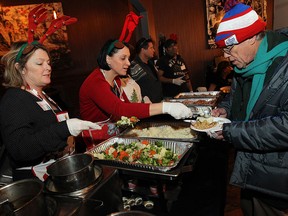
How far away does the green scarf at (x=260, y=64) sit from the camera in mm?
1461

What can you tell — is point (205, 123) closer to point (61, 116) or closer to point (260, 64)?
point (260, 64)

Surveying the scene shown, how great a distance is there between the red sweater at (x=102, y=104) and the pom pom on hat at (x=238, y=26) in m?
0.84

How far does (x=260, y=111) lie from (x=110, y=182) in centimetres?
96

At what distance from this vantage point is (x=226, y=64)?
16.8ft

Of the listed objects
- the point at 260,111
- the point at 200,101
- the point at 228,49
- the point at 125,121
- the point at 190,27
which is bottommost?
the point at 200,101

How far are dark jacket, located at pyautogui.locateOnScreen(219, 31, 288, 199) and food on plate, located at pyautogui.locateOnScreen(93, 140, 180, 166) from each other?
18.7 inches

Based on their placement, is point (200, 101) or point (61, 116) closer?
point (61, 116)

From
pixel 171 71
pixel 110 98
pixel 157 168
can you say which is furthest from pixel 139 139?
pixel 171 71

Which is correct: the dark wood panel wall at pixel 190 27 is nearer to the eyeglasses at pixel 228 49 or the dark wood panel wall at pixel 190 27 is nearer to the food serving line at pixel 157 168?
the food serving line at pixel 157 168

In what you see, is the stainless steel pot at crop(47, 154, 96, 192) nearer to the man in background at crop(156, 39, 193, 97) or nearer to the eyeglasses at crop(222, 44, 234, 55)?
the eyeglasses at crop(222, 44, 234, 55)

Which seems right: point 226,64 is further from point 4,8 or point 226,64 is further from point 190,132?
point 4,8

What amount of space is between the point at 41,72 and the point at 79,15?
536 cm

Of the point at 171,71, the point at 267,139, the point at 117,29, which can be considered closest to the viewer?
the point at 267,139

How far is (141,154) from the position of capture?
1910 mm
